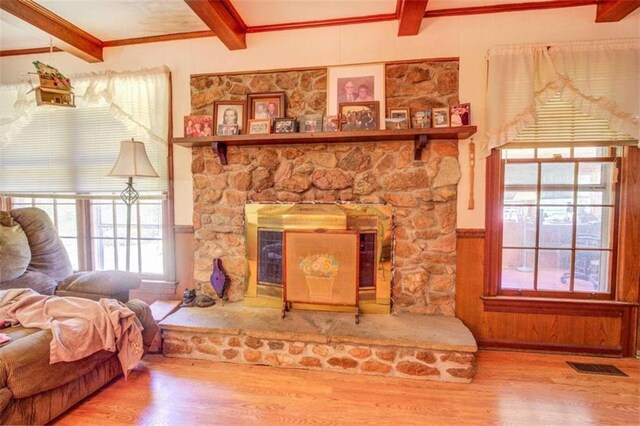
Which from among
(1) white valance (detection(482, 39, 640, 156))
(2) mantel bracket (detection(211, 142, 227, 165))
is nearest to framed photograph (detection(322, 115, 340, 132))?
(2) mantel bracket (detection(211, 142, 227, 165))

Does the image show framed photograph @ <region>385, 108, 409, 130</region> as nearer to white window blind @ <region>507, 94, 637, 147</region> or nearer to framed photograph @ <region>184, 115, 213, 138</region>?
white window blind @ <region>507, 94, 637, 147</region>

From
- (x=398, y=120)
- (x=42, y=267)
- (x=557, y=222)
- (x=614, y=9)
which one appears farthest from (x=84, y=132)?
(x=614, y=9)

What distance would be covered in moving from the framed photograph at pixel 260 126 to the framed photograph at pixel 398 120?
0.94 m

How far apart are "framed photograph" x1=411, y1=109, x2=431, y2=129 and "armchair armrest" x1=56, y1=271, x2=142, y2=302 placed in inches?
94.6

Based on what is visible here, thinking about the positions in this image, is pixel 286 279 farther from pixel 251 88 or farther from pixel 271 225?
pixel 251 88

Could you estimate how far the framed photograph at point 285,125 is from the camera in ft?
7.80

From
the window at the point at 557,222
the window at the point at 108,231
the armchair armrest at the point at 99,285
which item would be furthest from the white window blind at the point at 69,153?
the window at the point at 557,222

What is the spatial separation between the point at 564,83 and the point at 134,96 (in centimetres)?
343

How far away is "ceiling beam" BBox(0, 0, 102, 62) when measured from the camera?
6.91 feet

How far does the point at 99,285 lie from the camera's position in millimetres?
2074

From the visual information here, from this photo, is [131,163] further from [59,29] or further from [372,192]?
[372,192]

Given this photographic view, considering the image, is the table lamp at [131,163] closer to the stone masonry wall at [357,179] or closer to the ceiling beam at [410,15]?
the stone masonry wall at [357,179]

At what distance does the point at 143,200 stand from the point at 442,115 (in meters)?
2.69

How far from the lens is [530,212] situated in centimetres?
233
